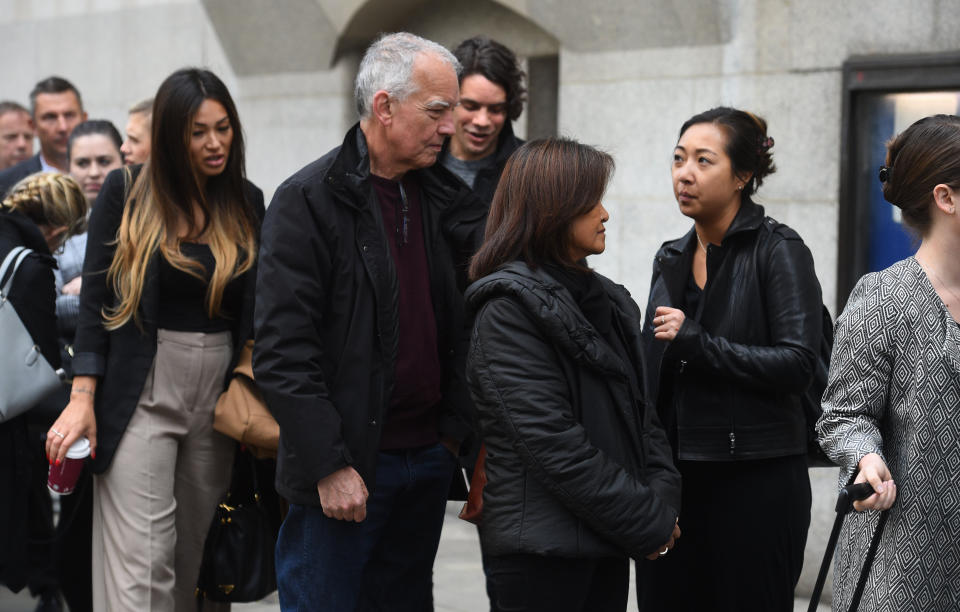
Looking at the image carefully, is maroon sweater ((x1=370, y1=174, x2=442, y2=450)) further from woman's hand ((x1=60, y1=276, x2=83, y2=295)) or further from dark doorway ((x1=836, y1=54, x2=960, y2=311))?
dark doorway ((x1=836, y1=54, x2=960, y2=311))

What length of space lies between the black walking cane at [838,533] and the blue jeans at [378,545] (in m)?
1.31

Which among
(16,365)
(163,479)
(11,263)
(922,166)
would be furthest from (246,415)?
(922,166)

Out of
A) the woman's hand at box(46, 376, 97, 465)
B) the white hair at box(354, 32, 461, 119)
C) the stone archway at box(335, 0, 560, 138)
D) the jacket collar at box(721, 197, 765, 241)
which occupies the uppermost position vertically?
the stone archway at box(335, 0, 560, 138)

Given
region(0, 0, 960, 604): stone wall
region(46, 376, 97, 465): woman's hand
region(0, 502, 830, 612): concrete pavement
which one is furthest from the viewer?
region(0, 502, 830, 612): concrete pavement

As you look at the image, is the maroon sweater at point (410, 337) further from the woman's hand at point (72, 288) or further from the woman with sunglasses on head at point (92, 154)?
the woman with sunglasses on head at point (92, 154)

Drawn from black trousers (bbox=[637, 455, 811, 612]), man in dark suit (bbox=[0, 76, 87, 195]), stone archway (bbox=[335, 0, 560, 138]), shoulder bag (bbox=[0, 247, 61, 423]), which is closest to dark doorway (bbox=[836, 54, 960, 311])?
stone archway (bbox=[335, 0, 560, 138])

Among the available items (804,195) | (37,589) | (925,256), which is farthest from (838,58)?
(37,589)

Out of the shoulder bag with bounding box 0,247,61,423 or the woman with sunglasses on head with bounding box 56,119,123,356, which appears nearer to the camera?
the shoulder bag with bounding box 0,247,61,423

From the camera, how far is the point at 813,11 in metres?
5.85

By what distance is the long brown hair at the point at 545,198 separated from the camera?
333 centimetres

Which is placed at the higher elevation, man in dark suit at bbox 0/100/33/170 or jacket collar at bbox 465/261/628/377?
man in dark suit at bbox 0/100/33/170

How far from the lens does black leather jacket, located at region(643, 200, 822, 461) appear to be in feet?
12.3

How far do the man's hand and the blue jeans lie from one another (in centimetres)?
12

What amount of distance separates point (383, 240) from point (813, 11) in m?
3.04
